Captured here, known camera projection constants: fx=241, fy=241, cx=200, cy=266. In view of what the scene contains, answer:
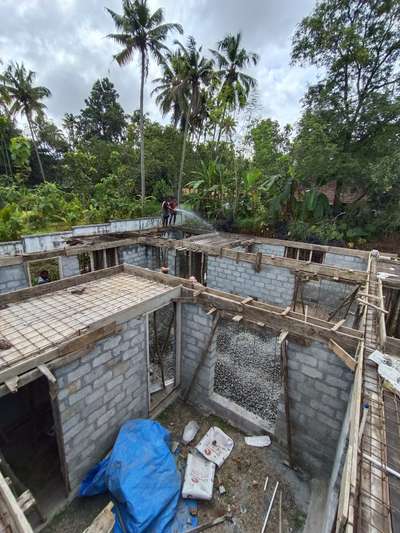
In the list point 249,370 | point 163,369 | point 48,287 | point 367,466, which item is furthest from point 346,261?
point 48,287

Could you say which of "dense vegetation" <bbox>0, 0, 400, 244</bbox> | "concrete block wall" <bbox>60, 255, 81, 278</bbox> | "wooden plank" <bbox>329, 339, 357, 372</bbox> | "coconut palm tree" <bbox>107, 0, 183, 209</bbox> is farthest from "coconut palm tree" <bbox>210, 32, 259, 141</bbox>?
"wooden plank" <bbox>329, 339, 357, 372</bbox>

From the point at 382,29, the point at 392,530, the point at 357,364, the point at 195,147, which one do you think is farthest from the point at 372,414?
the point at 195,147

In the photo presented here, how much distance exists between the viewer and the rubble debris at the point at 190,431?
15.1ft

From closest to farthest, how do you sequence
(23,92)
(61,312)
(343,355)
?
(343,355) → (61,312) → (23,92)

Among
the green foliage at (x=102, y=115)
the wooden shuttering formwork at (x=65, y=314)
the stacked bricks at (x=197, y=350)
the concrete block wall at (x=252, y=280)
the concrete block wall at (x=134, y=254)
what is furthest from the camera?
the green foliage at (x=102, y=115)

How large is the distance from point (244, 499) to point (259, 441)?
0.99 metres

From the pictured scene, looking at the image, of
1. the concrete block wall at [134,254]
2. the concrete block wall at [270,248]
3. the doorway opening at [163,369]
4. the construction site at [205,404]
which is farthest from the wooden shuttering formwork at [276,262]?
the doorway opening at [163,369]

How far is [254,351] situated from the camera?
727 cm

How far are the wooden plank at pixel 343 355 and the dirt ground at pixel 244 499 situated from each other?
7.67ft

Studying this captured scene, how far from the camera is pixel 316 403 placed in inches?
160

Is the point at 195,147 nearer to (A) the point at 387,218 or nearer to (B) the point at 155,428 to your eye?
(A) the point at 387,218

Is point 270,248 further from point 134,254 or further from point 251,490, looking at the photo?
point 251,490

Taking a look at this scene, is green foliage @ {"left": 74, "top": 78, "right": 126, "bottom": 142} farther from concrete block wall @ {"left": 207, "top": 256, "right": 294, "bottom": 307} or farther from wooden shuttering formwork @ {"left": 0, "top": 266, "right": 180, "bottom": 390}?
wooden shuttering formwork @ {"left": 0, "top": 266, "right": 180, "bottom": 390}

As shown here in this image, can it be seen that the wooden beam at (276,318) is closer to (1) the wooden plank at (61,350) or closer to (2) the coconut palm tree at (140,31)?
(1) the wooden plank at (61,350)
